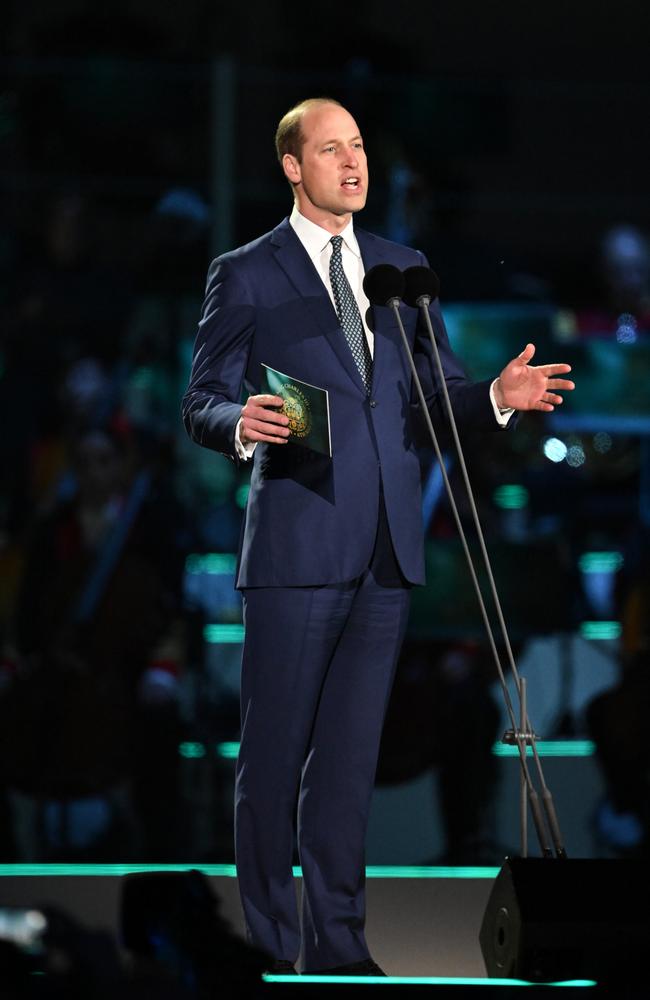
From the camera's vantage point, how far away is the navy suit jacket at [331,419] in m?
2.02

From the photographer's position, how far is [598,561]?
13.7 ft

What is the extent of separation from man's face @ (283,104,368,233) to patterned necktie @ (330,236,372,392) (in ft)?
0.26

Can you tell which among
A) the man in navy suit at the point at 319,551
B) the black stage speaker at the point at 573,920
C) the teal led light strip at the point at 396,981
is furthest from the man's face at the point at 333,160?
the teal led light strip at the point at 396,981

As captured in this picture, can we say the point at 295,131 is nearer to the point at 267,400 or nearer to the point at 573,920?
the point at 267,400

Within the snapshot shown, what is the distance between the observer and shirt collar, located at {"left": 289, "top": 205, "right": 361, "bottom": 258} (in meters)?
2.11

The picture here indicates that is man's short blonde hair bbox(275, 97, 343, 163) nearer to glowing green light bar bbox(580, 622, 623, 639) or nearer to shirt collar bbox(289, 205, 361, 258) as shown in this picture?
shirt collar bbox(289, 205, 361, 258)

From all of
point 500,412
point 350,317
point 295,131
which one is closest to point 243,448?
point 350,317

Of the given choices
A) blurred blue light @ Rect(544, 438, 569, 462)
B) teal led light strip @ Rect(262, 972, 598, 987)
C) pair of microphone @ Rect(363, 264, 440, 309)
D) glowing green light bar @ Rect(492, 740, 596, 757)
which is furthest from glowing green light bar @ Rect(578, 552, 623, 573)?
teal led light strip @ Rect(262, 972, 598, 987)

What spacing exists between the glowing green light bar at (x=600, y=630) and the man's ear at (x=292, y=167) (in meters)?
2.35

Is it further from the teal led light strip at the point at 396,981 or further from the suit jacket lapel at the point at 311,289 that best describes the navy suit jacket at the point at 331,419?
the teal led light strip at the point at 396,981

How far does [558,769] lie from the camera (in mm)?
4035

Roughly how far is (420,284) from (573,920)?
0.86 meters

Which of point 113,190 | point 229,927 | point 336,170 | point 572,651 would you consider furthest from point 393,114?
point 229,927

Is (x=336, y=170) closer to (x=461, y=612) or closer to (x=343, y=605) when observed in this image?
(x=343, y=605)
